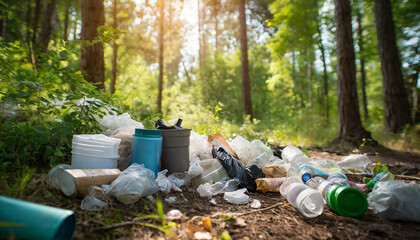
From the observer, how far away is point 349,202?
5.97ft

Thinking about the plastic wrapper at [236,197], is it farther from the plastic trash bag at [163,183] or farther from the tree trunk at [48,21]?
the tree trunk at [48,21]

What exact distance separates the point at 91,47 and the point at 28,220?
3.46m

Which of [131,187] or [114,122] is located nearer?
[131,187]

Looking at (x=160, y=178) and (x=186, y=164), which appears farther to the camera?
(x=186, y=164)

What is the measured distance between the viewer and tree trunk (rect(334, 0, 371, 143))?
5648mm

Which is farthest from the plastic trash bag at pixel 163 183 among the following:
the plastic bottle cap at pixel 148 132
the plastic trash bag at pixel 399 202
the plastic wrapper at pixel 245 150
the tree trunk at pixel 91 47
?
the tree trunk at pixel 91 47

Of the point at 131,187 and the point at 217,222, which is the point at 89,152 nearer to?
the point at 131,187

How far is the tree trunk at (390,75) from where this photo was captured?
616 cm

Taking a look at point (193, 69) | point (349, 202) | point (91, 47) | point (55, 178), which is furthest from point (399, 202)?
point (193, 69)

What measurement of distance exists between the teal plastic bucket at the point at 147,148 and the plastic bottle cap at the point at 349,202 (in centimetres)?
161

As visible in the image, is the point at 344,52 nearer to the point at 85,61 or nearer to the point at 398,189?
the point at 398,189

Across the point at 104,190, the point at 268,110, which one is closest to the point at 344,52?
the point at 104,190

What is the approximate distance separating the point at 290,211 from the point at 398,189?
82 cm

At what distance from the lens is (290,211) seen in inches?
76.2
